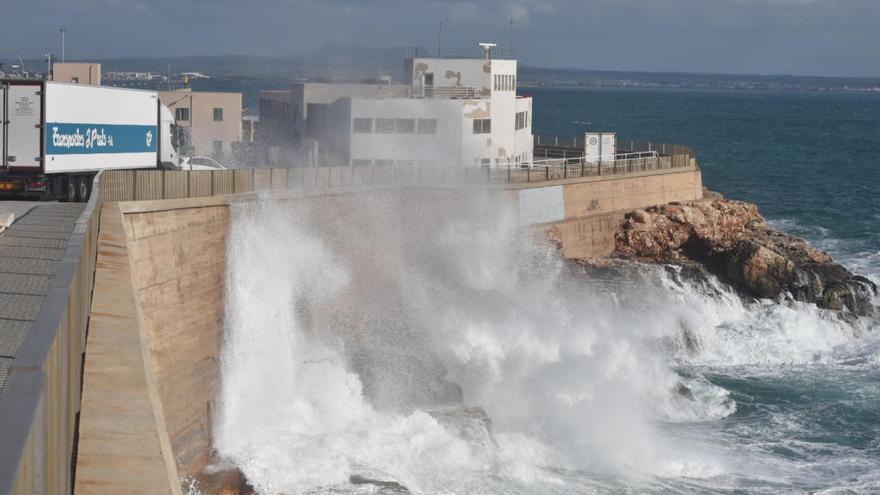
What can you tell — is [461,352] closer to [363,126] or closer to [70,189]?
[70,189]

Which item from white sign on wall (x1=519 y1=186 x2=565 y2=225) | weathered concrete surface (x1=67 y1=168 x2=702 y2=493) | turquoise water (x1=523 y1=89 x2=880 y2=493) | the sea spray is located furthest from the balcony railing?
turquoise water (x1=523 y1=89 x2=880 y2=493)

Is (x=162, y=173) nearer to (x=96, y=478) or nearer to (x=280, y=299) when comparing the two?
(x=280, y=299)

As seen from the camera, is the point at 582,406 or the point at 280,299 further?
the point at 582,406

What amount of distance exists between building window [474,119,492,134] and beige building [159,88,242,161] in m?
15.2

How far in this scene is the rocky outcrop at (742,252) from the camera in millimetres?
45031

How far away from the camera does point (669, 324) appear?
140 ft

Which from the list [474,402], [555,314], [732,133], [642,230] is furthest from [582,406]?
[732,133]

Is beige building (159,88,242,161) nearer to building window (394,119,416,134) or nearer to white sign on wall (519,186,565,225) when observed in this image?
building window (394,119,416,134)

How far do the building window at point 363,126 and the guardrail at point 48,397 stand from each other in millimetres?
38569

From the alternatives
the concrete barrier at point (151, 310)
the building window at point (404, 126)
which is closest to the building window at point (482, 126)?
the building window at point (404, 126)

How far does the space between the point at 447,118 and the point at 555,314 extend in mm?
14565

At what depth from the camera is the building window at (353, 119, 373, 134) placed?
169 feet

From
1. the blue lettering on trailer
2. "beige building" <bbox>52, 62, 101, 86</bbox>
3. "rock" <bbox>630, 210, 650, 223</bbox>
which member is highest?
"beige building" <bbox>52, 62, 101, 86</bbox>

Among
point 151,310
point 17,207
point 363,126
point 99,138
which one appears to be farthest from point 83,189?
point 363,126
